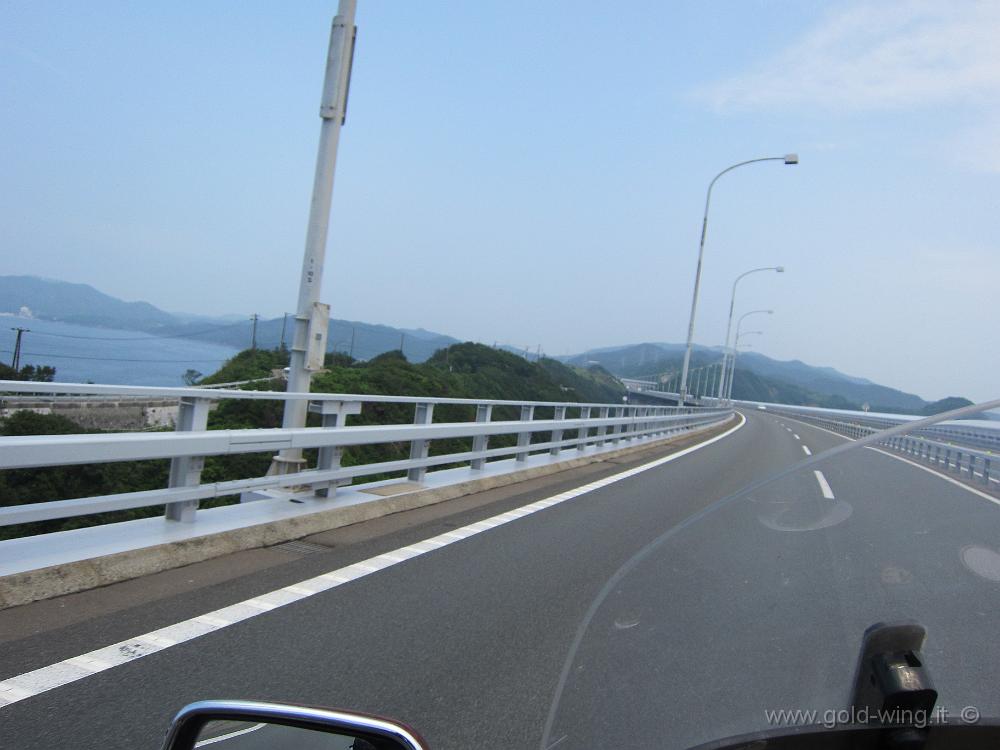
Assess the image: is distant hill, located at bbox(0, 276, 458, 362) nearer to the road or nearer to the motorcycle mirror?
the road

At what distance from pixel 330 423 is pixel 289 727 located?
572 cm

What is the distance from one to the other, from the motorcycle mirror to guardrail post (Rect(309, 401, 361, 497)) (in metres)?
5.50

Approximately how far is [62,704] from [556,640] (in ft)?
8.25

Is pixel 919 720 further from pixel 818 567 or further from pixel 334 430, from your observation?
pixel 334 430

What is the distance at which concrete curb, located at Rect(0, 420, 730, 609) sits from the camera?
14.6 feet

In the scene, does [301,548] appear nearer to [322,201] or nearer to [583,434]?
[322,201]

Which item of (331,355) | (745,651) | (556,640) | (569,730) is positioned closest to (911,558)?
(745,651)

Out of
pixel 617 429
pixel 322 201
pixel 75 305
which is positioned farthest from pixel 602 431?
pixel 75 305

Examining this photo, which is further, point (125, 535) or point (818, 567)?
point (125, 535)

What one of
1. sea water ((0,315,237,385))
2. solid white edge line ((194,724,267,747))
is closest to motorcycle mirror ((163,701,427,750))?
solid white edge line ((194,724,267,747))

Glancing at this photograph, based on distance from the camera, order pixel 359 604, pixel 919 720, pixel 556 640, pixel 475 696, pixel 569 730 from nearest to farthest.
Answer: pixel 919 720 < pixel 569 730 < pixel 475 696 < pixel 556 640 < pixel 359 604

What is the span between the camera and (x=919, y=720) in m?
1.76

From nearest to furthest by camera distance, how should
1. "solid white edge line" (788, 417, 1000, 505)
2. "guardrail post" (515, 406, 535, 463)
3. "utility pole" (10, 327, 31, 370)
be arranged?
1. "solid white edge line" (788, 417, 1000, 505)
2. "utility pole" (10, 327, 31, 370)
3. "guardrail post" (515, 406, 535, 463)

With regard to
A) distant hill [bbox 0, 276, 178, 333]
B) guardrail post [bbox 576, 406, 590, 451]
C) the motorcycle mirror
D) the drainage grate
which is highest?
distant hill [bbox 0, 276, 178, 333]
